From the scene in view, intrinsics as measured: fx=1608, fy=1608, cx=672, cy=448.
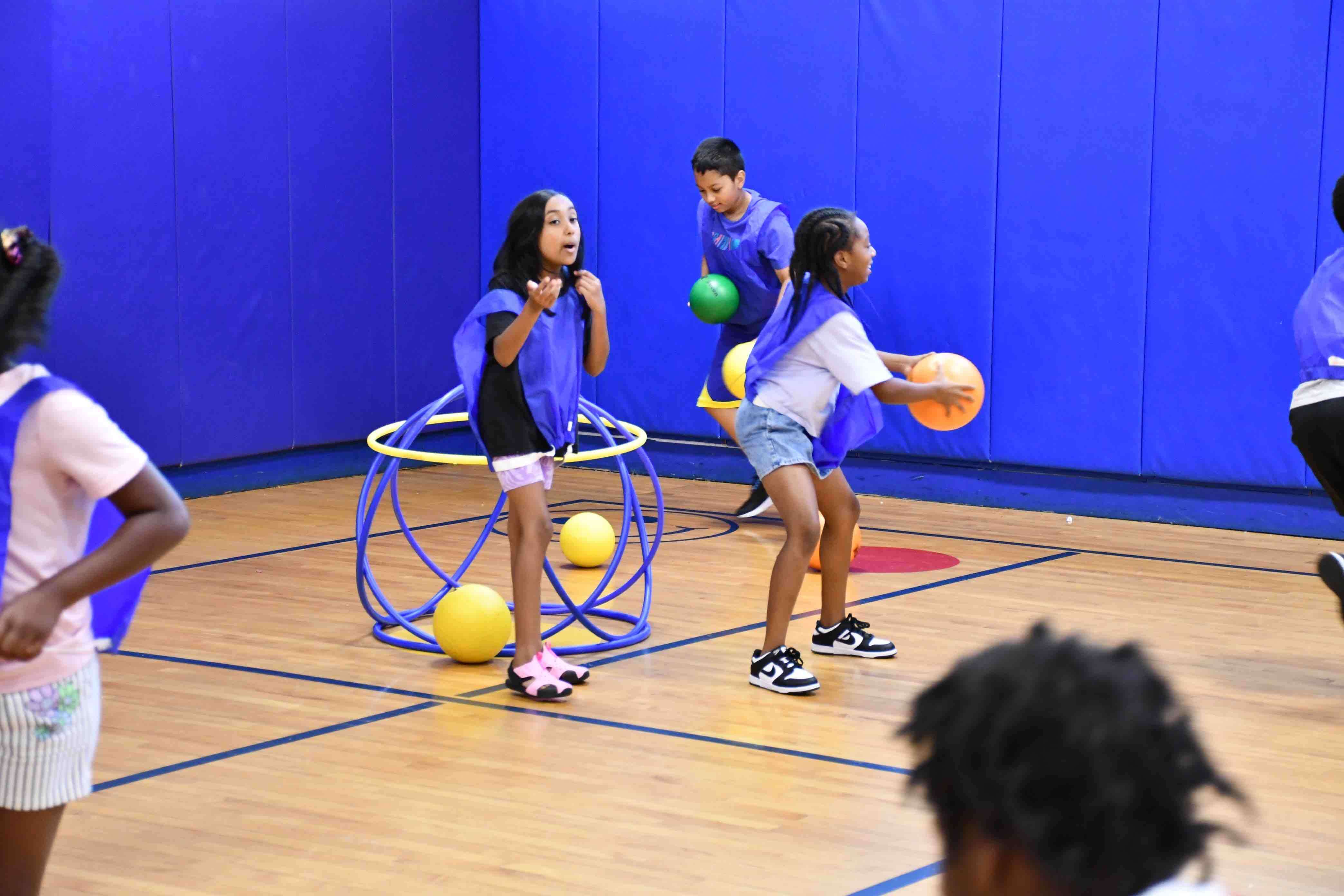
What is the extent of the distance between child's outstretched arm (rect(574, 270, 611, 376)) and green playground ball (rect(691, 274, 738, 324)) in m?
2.44

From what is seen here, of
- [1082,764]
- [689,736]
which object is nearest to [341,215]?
[689,736]

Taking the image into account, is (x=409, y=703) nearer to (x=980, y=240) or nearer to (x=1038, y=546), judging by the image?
(x=1038, y=546)

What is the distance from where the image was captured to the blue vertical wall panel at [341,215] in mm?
8305

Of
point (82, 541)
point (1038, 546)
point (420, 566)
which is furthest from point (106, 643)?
point (1038, 546)

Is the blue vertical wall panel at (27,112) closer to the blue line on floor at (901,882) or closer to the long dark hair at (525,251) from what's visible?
the long dark hair at (525,251)

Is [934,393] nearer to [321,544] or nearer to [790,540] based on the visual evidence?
[790,540]

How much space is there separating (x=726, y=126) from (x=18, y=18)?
11.3 feet

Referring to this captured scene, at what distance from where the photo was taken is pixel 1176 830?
3.18 ft

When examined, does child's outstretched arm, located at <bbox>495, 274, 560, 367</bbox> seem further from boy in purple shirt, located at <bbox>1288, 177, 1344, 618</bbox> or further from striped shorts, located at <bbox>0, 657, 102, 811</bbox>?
striped shorts, located at <bbox>0, 657, 102, 811</bbox>

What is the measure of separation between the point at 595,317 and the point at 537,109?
4.83m

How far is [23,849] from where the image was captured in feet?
6.67

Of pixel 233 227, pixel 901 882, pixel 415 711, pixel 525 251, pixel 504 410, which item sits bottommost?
pixel 415 711

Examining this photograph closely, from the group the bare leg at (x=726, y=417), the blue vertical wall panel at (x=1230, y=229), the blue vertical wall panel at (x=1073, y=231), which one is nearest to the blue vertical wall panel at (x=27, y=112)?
the bare leg at (x=726, y=417)

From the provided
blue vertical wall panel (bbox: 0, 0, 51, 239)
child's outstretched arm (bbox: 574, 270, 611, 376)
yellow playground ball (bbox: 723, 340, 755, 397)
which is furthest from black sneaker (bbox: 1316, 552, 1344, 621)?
blue vertical wall panel (bbox: 0, 0, 51, 239)
